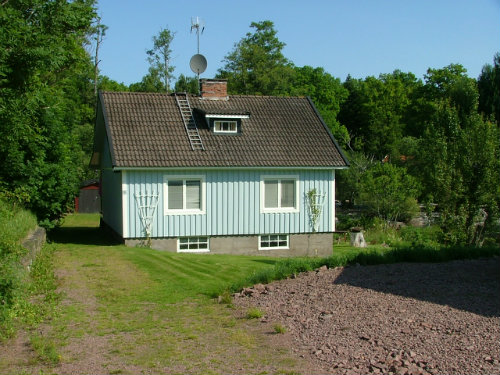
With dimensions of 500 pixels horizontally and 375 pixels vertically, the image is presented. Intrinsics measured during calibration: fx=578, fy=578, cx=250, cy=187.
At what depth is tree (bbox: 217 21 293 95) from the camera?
2037 inches

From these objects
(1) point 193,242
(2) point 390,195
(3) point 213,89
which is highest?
(3) point 213,89

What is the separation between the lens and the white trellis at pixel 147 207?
20.3 meters

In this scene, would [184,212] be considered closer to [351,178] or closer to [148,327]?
[148,327]

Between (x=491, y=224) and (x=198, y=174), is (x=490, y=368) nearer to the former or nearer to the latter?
(x=491, y=224)

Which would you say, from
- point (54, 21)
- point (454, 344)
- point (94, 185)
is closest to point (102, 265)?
point (54, 21)

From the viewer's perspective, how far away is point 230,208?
21422 millimetres

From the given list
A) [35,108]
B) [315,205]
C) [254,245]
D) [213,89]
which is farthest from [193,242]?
[35,108]

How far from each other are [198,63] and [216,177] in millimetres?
7161

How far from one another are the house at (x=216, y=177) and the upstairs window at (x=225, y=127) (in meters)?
0.04

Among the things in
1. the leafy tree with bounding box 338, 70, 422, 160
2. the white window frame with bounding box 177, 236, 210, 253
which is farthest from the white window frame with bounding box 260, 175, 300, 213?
the leafy tree with bounding box 338, 70, 422, 160

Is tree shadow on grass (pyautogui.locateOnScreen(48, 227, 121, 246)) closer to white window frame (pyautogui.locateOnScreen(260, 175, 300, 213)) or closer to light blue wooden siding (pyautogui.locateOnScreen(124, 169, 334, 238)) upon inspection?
light blue wooden siding (pyautogui.locateOnScreen(124, 169, 334, 238))

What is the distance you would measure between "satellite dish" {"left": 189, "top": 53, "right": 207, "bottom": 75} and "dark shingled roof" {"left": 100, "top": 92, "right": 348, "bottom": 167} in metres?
2.31

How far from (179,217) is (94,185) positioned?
96.6 ft

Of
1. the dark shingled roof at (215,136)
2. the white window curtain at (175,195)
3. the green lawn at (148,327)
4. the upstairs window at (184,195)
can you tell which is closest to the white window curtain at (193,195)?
the upstairs window at (184,195)
